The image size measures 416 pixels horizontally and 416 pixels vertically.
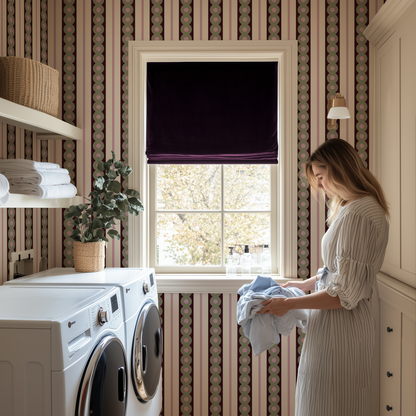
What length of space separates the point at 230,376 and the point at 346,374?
3.54 feet

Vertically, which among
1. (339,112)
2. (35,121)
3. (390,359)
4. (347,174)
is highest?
(339,112)

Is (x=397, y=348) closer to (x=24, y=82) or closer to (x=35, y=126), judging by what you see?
(x=35, y=126)

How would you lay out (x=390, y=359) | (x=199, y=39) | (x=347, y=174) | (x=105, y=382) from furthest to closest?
(x=199, y=39) < (x=390, y=359) < (x=347, y=174) < (x=105, y=382)

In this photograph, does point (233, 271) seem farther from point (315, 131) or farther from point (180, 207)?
point (315, 131)

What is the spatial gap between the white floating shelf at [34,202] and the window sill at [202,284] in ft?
2.35

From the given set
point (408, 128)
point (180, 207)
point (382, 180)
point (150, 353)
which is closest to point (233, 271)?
point (180, 207)

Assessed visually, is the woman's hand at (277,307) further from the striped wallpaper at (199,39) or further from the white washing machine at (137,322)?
the striped wallpaper at (199,39)

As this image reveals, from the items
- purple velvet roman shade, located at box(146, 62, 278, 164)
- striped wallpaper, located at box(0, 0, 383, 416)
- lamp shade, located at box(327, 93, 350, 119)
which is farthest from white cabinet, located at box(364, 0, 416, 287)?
purple velvet roman shade, located at box(146, 62, 278, 164)

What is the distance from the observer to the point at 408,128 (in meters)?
1.89

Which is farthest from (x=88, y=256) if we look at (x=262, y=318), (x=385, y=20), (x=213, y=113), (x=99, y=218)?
(x=385, y=20)

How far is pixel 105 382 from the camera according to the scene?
139 centimetres

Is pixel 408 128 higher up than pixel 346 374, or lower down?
higher up

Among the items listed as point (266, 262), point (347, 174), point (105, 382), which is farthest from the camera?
point (266, 262)

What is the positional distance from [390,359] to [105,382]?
1.47m
